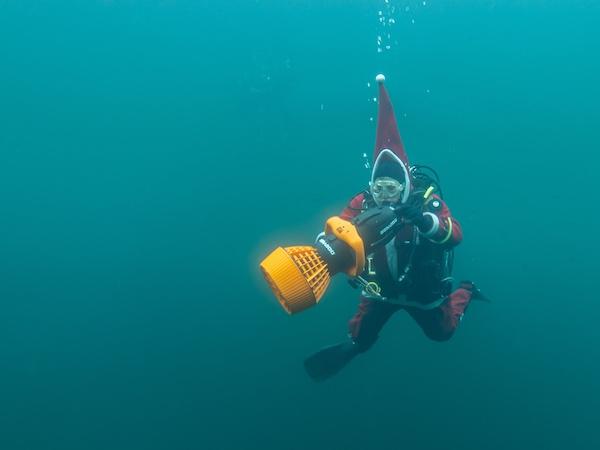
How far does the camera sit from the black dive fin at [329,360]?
16.7ft

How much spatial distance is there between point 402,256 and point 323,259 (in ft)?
6.01

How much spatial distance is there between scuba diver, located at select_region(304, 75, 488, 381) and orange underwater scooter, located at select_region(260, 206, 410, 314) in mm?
50

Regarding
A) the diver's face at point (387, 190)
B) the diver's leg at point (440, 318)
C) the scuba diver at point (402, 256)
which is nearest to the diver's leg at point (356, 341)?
the scuba diver at point (402, 256)

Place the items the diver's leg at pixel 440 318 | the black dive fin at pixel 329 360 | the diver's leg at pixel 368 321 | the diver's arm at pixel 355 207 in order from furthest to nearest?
the black dive fin at pixel 329 360
the diver's leg at pixel 368 321
the diver's leg at pixel 440 318
the diver's arm at pixel 355 207

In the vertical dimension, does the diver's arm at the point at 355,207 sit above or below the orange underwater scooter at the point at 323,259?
above

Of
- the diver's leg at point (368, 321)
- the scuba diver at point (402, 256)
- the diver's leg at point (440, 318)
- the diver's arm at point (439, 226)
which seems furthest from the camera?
the diver's leg at point (368, 321)

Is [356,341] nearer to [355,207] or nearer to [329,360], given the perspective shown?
[329,360]

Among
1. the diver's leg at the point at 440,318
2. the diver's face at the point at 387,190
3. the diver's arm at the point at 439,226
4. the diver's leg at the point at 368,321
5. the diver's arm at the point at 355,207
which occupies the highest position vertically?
the diver's arm at the point at 355,207

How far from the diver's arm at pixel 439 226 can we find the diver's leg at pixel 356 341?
135 centimetres

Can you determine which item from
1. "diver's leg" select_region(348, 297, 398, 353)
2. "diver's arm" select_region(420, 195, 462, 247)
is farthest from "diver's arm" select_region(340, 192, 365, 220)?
"diver's leg" select_region(348, 297, 398, 353)

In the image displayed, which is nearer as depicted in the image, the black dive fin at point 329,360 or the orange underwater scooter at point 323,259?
the orange underwater scooter at point 323,259

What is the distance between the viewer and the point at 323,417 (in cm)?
712

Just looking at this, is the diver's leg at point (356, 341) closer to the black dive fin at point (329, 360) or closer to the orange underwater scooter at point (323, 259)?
the black dive fin at point (329, 360)

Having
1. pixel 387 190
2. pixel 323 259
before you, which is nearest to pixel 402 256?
pixel 387 190
